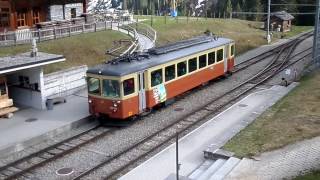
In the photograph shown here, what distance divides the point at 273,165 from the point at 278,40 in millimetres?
39184

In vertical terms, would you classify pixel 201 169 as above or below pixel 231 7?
below

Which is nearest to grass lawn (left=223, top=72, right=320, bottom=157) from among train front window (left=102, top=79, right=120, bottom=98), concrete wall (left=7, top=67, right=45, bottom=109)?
train front window (left=102, top=79, right=120, bottom=98)

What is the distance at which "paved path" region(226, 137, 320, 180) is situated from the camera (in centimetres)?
1337

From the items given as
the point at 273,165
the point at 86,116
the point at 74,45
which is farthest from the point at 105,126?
the point at 74,45

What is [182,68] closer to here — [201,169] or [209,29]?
[201,169]

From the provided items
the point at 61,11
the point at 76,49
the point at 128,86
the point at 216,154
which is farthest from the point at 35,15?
the point at 216,154

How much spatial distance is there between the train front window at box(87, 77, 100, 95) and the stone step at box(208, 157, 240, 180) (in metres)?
7.13

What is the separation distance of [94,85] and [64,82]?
5454 mm

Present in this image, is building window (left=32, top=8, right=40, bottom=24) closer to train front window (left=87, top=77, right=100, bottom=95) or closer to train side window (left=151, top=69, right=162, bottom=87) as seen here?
train front window (left=87, top=77, right=100, bottom=95)

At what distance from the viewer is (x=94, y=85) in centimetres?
1955

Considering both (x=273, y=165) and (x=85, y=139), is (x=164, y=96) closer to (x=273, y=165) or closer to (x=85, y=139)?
(x=85, y=139)

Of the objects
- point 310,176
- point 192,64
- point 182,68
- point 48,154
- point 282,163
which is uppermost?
point 192,64

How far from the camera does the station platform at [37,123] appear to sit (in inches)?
684

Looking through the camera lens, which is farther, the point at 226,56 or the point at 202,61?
the point at 226,56
